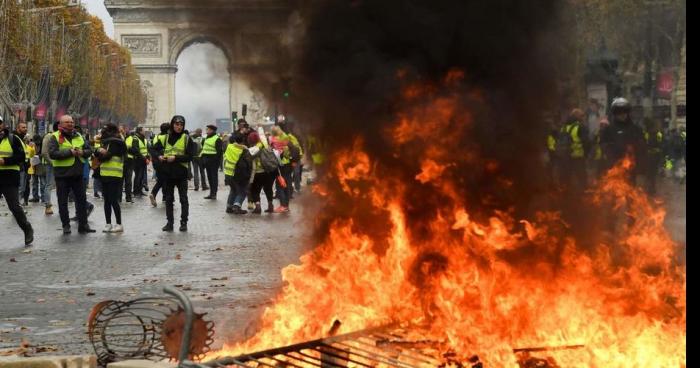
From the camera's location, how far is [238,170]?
2170cm

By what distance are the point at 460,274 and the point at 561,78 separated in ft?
5.01

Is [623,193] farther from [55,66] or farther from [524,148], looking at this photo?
[55,66]

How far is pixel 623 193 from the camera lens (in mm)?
11406

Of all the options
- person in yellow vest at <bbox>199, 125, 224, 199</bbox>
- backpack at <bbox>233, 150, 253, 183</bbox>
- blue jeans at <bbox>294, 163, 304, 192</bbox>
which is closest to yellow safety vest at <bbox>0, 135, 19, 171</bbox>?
backpack at <bbox>233, 150, 253, 183</bbox>

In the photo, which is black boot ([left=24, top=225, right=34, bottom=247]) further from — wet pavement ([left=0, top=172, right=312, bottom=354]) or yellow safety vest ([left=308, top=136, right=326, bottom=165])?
yellow safety vest ([left=308, top=136, right=326, bottom=165])

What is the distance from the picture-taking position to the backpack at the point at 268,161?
21237 mm

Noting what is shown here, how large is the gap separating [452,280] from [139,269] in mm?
6949

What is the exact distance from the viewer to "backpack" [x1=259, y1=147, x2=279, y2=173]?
21237 millimetres

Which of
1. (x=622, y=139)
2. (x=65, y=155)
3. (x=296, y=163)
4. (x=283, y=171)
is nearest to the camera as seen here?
(x=622, y=139)

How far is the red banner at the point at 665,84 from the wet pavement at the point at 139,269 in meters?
10.9

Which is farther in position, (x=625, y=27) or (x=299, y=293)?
(x=625, y=27)

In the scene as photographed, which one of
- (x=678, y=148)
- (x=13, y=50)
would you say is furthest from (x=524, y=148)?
(x=13, y=50)

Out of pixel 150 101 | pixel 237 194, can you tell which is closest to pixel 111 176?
pixel 237 194

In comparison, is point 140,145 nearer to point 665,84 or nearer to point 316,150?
point 665,84
